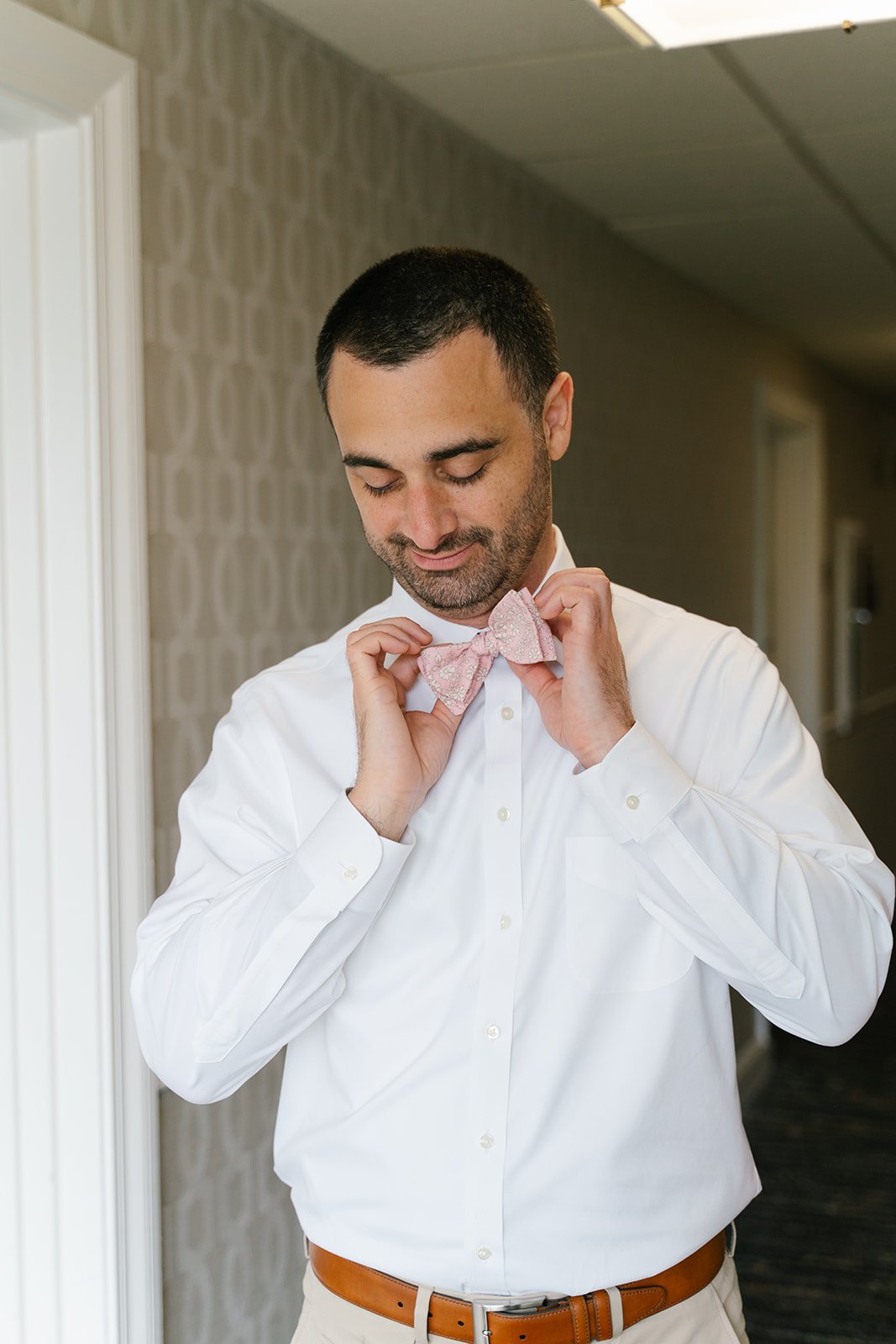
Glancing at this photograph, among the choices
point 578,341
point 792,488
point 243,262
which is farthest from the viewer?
point 792,488

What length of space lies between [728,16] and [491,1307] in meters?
1.54

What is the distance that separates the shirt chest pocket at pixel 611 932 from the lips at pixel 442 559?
1.03 feet

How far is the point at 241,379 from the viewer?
2.26 metres

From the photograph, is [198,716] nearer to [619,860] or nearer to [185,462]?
[185,462]

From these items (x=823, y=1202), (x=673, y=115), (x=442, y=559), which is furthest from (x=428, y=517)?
(x=823, y=1202)

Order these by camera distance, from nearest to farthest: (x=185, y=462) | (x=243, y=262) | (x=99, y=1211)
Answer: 1. (x=99, y=1211)
2. (x=185, y=462)
3. (x=243, y=262)

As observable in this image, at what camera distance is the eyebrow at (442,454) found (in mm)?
1340

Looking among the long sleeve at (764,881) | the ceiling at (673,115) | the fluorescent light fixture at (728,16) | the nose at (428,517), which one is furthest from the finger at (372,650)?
the ceiling at (673,115)

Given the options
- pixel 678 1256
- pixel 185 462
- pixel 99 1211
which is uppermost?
pixel 185 462

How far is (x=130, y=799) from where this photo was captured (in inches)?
76.8

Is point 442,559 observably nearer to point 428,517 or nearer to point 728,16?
point 428,517

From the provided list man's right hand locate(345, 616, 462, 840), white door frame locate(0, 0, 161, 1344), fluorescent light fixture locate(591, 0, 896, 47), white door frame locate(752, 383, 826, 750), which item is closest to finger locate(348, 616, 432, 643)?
man's right hand locate(345, 616, 462, 840)

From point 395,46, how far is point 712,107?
73cm

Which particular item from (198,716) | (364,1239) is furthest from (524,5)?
(364,1239)
